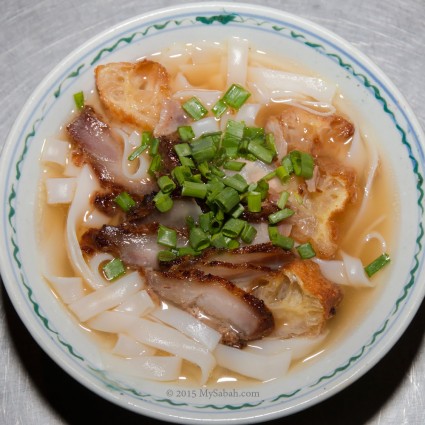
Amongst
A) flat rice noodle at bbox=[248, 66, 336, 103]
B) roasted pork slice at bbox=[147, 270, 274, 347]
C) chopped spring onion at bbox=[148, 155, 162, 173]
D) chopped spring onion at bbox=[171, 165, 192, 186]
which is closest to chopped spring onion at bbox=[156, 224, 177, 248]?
roasted pork slice at bbox=[147, 270, 274, 347]

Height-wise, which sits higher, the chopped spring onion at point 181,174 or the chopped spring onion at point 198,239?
the chopped spring onion at point 181,174

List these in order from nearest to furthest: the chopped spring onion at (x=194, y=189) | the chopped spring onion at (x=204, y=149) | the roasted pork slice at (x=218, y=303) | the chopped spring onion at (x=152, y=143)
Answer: the roasted pork slice at (x=218, y=303) < the chopped spring onion at (x=194, y=189) < the chopped spring onion at (x=204, y=149) < the chopped spring onion at (x=152, y=143)

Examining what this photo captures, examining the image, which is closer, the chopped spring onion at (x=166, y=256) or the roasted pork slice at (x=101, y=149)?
the chopped spring onion at (x=166, y=256)

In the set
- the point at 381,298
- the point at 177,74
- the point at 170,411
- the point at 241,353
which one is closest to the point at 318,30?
the point at 177,74

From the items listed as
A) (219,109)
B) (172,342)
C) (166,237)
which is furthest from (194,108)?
(172,342)

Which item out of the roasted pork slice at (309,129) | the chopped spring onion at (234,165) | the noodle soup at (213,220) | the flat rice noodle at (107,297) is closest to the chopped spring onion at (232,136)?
the noodle soup at (213,220)

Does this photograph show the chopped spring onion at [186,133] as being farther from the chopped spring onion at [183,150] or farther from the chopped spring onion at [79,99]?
the chopped spring onion at [79,99]
